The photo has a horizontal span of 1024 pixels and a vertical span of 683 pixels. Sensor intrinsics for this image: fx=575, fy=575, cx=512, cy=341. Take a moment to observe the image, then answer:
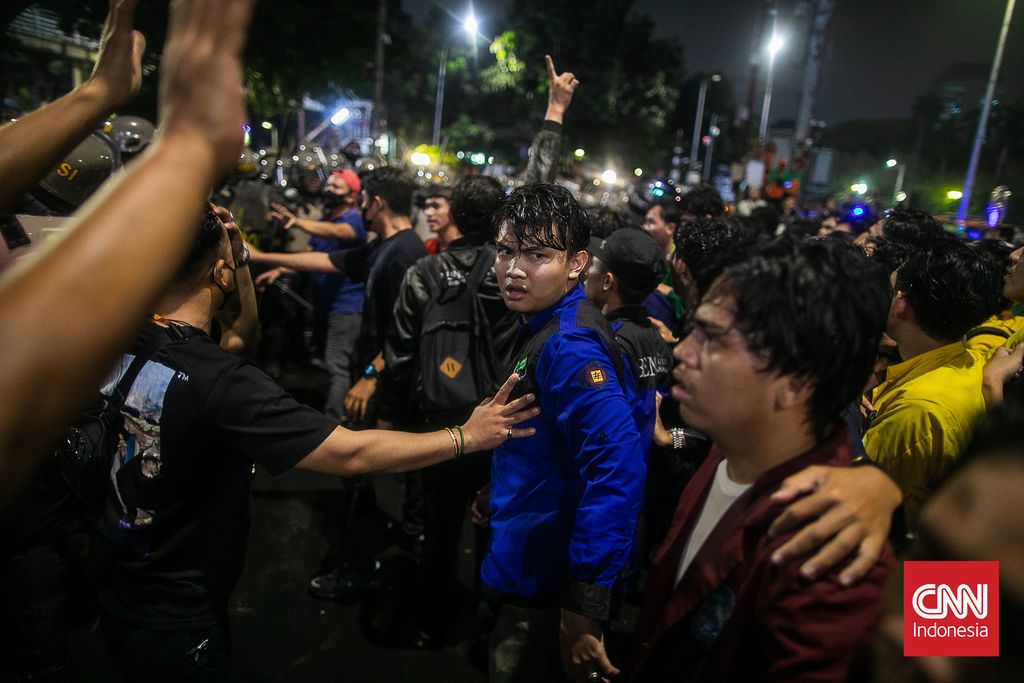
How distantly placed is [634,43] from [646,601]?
37986 millimetres

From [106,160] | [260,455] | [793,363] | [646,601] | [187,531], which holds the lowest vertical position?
[187,531]

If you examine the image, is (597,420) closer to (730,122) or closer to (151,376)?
(151,376)

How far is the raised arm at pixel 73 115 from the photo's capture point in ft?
4.34

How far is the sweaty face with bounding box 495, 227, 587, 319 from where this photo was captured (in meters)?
2.40

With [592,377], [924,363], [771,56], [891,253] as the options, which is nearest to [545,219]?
[592,377]

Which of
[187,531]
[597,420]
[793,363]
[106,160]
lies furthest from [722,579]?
[106,160]

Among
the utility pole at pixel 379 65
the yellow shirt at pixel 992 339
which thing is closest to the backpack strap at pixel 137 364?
the yellow shirt at pixel 992 339

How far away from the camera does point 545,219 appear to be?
A: 8.02ft

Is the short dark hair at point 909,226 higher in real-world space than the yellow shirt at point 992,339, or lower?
higher

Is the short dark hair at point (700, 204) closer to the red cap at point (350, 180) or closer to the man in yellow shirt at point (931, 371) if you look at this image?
the red cap at point (350, 180)

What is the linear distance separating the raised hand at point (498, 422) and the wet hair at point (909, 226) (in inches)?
135

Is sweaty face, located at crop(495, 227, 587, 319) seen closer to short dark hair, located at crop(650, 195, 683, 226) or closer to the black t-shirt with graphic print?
the black t-shirt with graphic print

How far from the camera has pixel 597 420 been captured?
196 cm

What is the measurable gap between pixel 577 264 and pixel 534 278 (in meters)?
0.27
